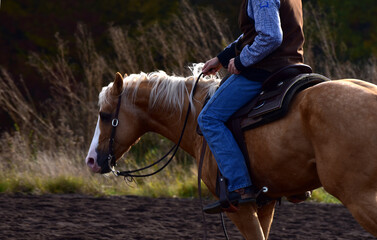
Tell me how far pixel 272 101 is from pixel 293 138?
313 mm

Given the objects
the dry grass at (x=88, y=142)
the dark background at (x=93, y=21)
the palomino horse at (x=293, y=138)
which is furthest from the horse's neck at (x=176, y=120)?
the dark background at (x=93, y=21)

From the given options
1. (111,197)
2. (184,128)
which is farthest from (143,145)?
(184,128)

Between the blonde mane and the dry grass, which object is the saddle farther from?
the dry grass

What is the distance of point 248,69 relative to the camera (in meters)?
4.11

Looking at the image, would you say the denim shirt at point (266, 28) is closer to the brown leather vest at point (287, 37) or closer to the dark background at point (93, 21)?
the brown leather vest at point (287, 37)

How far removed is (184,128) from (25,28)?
8.82 meters

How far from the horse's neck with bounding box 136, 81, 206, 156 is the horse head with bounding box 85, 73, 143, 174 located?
0.41 feet

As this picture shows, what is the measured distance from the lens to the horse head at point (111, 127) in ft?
15.4

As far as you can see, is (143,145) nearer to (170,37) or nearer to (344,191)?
(170,37)

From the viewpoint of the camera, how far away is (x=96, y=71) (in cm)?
960

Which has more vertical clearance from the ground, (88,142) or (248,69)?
(248,69)

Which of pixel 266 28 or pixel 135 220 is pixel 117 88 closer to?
pixel 266 28

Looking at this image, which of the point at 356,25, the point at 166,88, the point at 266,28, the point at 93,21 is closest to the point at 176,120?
the point at 166,88

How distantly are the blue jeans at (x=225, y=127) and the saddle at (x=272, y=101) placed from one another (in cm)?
5
